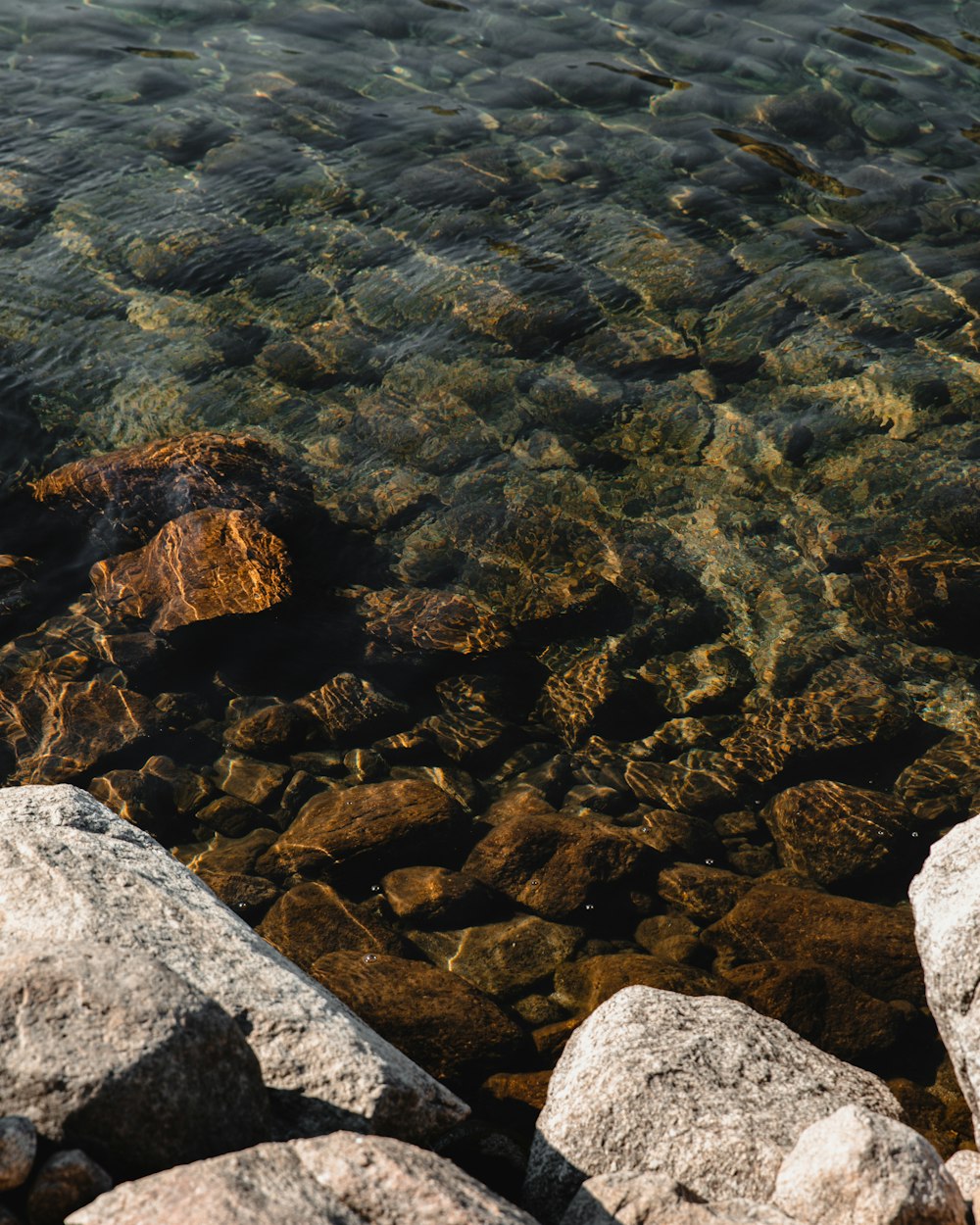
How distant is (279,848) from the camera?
6090mm

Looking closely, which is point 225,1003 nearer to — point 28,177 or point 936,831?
point 936,831

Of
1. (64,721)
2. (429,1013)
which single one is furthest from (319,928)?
(64,721)

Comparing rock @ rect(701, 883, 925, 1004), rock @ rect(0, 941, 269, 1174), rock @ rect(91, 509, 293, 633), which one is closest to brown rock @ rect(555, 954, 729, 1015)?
rock @ rect(701, 883, 925, 1004)

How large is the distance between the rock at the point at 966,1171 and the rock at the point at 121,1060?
2.54 meters

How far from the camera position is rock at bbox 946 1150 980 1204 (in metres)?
3.74

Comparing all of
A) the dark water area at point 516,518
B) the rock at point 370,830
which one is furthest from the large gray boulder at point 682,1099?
the rock at point 370,830

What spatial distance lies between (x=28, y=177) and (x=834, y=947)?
11111 mm

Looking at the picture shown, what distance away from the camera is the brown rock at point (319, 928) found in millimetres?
5555

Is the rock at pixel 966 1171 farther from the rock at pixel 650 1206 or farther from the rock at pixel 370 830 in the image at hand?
the rock at pixel 370 830

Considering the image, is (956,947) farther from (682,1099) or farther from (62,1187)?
(62,1187)

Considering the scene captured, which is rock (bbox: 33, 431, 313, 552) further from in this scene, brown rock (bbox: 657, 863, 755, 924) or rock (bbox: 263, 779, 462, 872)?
brown rock (bbox: 657, 863, 755, 924)

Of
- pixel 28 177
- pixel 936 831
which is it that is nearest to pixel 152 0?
pixel 28 177

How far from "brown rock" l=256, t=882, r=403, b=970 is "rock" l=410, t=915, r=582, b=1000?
0.79ft

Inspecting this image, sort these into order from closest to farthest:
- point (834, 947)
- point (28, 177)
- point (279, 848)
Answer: point (834, 947) → point (279, 848) → point (28, 177)
